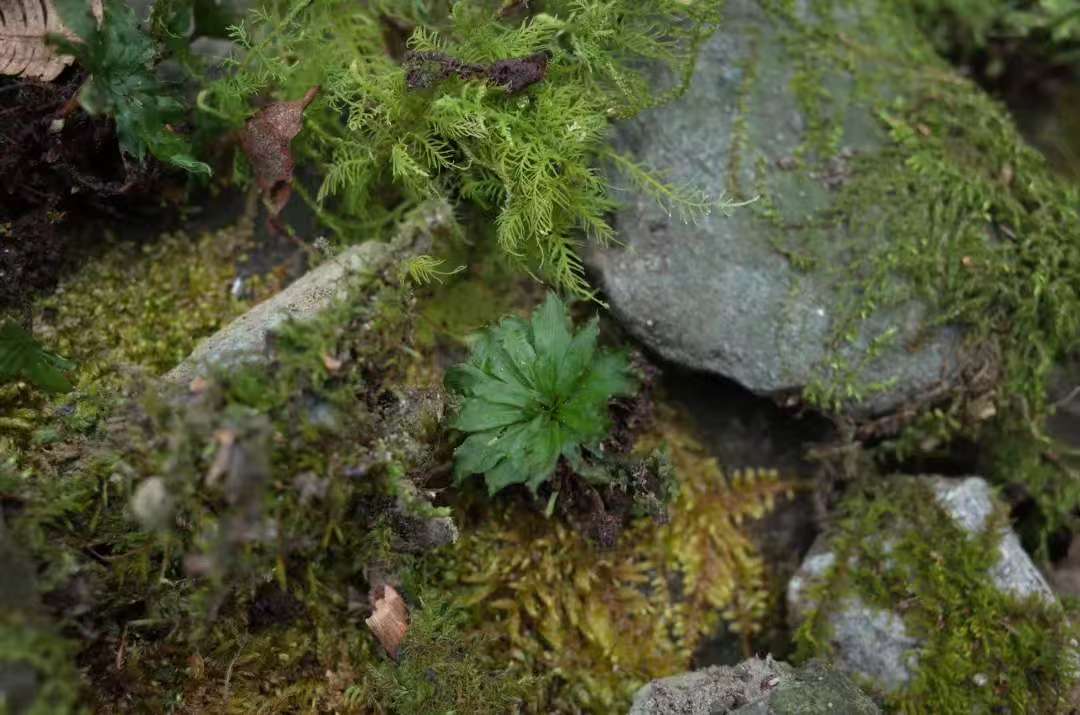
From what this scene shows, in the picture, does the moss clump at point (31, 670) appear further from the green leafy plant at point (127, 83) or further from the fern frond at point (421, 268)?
the green leafy plant at point (127, 83)

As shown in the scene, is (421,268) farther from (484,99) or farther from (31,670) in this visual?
(31,670)

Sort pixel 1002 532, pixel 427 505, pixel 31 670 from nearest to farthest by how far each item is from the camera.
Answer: pixel 31 670 → pixel 427 505 → pixel 1002 532

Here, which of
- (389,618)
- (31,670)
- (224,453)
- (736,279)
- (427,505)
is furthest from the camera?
(736,279)

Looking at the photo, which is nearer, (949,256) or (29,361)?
(29,361)

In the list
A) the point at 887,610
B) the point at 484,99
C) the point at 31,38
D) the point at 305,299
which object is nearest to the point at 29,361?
the point at 305,299

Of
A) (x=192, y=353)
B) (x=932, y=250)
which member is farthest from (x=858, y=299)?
(x=192, y=353)

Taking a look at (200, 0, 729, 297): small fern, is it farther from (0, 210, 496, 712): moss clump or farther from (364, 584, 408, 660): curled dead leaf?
(364, 584, 408, 660): curled dead leaf
